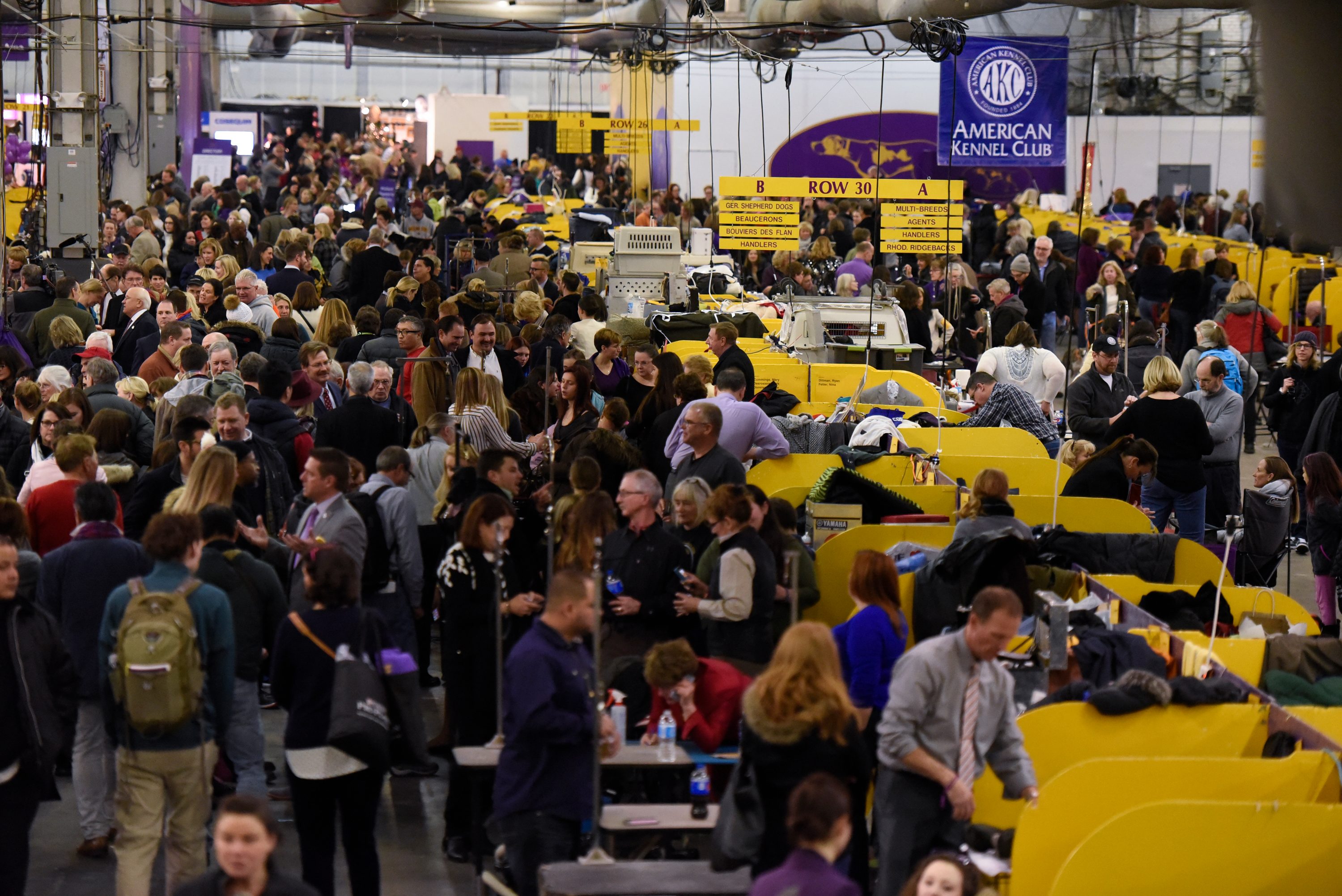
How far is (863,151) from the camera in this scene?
93.0 feet

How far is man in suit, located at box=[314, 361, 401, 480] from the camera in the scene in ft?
24.6

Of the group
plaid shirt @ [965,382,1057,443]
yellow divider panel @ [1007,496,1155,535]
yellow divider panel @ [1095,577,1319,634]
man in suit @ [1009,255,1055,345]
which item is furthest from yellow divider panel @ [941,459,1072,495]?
man in suit @ [1009,255,1055,345]

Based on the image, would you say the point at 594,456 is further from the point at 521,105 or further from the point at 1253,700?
the point at 521,105

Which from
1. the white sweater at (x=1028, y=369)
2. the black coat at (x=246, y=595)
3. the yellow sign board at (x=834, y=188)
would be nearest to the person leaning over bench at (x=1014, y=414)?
the white sweater at (x=1028, y=369)

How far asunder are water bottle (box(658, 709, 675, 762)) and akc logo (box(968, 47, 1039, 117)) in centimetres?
1386

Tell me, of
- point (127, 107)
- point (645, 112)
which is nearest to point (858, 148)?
point (645, 112)

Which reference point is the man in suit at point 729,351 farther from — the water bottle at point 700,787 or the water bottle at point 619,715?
the water bottle at point 700,787

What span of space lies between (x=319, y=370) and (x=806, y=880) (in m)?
5.61

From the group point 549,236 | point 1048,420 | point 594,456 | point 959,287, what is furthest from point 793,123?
point 594,456

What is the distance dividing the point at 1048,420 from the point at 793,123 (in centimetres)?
1950

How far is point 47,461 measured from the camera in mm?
6277

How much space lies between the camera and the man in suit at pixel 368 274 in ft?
43.8

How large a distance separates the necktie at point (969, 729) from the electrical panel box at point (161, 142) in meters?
22.3

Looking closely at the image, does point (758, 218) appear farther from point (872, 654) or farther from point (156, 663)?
point (156, 663)
